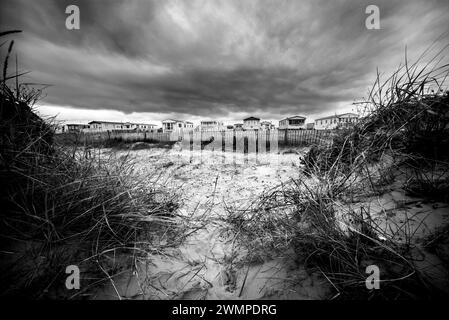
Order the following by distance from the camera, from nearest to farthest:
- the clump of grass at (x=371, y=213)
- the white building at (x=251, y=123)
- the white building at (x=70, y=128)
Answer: the clump of grass at (x=371, y=213)
the white building at (x=70, y=128)
the white building at (x=251, y=123)

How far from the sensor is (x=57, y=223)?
4.59 feet

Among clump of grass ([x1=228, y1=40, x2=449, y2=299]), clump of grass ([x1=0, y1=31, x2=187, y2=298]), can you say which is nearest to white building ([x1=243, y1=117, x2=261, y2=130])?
clump of grass ([x1=228, y1=40, x2=449, y2=299])

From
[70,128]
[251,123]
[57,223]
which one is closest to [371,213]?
[57,223]

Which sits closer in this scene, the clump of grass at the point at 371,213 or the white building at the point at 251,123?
the clump of grass at the point at 371,213

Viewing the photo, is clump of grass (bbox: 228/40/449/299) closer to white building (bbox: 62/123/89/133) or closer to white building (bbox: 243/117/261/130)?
white building (bbox: 62/123/89/133)

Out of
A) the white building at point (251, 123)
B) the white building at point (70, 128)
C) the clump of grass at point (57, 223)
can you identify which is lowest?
the clump of grass at point (57, 223)

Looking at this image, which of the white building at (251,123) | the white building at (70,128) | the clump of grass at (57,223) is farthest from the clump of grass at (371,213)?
the white building at (251,123)

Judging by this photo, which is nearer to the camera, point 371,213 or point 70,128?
point 371,213

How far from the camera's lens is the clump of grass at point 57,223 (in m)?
1.15

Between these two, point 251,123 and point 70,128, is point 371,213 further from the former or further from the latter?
point 251,123

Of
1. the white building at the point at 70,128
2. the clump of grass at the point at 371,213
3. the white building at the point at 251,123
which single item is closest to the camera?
the clump of grass at the point at 371,213

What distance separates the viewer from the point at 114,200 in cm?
170

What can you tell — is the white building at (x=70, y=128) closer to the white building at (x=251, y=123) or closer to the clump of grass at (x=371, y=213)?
the clump of grass at (x=371, y=213)
